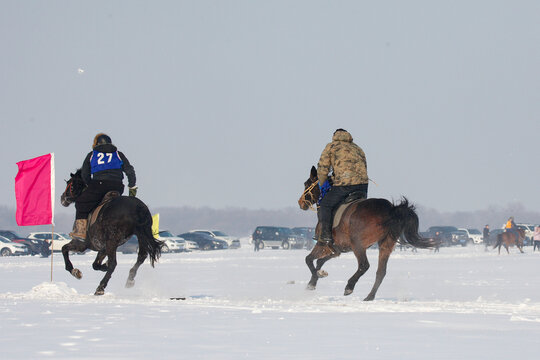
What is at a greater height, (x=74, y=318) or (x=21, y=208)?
(x=21, y=208)

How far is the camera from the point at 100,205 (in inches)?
533

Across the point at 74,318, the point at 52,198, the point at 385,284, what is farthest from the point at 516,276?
the point at 74,318

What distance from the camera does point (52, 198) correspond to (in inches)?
652

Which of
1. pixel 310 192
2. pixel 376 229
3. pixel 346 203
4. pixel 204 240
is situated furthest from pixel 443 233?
pixel 376 229

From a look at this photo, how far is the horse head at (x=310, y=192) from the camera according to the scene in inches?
542

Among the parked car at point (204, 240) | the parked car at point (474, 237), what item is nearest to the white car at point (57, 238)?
the parked car at point (204, 240)

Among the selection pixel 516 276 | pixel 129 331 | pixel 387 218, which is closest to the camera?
pixel 129 331

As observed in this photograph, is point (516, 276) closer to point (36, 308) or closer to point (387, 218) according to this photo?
point (387, 218)

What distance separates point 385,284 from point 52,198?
6276mm

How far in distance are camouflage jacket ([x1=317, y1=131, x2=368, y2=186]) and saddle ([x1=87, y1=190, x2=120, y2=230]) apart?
3014 millimetres

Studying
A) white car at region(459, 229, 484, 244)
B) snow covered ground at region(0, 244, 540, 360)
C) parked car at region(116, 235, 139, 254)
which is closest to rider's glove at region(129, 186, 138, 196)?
snow covered ground at region(0, 244, 540, 360)

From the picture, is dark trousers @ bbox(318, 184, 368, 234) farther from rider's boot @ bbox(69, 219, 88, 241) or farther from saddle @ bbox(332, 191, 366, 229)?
rider's boot @ bbox(69, 219, 88, 241)

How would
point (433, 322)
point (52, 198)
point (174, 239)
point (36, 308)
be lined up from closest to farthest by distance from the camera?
1. point (433, 322)
2. point (36, 308)
3. point (52, 198)
4. point (174, 239)

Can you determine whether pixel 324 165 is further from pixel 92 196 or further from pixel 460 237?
pixel 460 237
